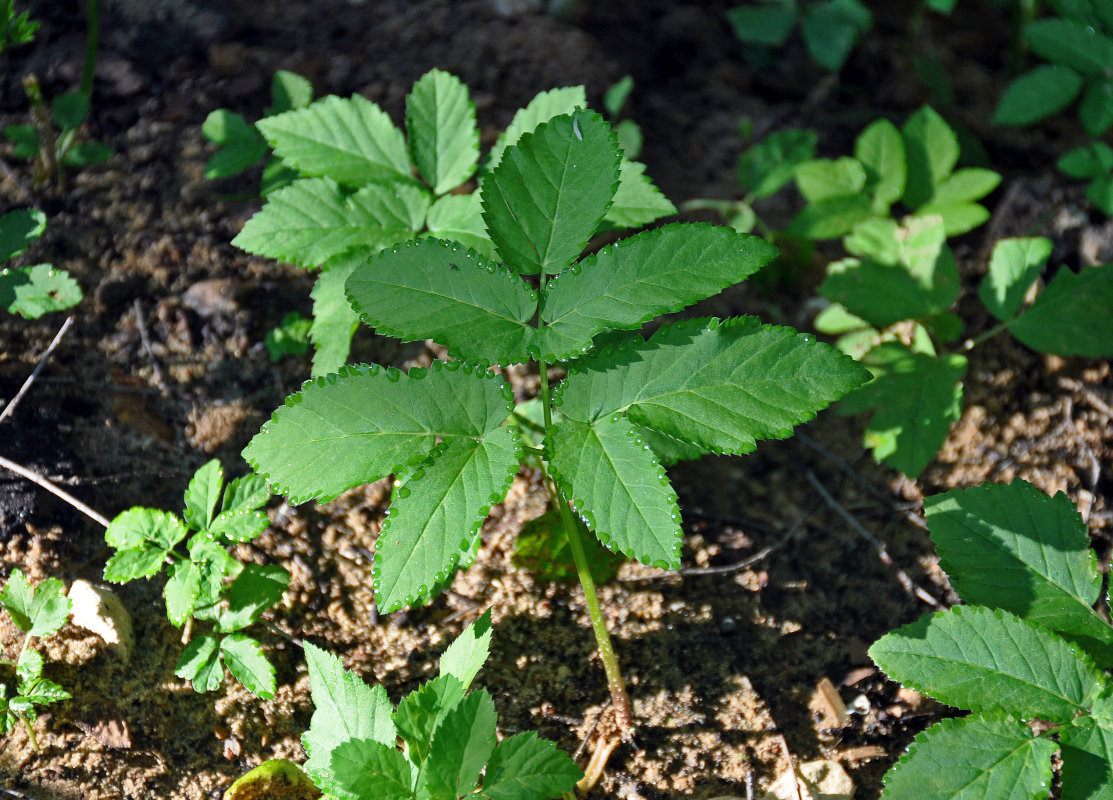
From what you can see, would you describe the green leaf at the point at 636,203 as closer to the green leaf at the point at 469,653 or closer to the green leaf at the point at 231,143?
the green leaf at the point at 469,653

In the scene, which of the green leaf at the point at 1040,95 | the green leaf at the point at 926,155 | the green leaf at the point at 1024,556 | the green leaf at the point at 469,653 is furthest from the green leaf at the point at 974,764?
the green leaf at the point at 1040,95

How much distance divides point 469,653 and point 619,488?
1.51 feet

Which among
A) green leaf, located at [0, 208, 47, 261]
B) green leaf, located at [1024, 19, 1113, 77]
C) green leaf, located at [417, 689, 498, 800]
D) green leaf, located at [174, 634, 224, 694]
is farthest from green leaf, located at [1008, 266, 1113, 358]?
green leaf, located at [0, 208, 47, 261]

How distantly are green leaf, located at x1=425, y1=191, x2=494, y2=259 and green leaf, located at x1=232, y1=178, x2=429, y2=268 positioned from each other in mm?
42

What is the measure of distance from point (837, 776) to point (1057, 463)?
1066 mm

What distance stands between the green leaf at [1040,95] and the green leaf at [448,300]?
1879mm

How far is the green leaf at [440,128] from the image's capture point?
73.7 inches

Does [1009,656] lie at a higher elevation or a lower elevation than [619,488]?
lower

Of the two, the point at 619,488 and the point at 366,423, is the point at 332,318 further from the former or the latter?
the point at 619,488

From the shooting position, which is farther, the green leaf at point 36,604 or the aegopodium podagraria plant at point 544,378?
the green leaf at point 36,604

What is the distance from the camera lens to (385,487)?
6.66 ft

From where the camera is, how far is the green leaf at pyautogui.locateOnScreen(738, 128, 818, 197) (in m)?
2.57

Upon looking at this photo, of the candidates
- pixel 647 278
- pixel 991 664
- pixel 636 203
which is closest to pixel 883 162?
pixel 636 203

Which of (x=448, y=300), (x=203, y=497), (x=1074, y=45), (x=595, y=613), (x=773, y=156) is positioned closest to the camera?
(x=448, y=300)
